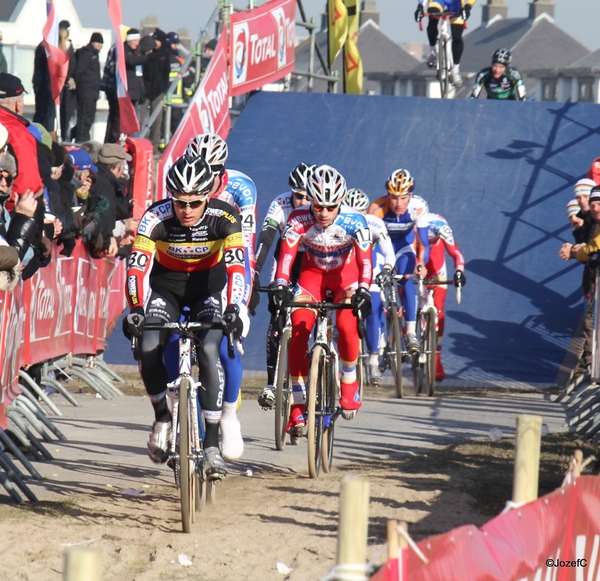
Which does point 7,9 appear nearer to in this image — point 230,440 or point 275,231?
point 275,231

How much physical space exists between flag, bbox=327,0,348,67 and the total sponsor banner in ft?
75.2

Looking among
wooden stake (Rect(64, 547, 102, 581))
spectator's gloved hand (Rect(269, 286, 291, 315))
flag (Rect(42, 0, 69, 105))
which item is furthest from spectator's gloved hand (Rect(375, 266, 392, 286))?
wooden stake (Rect(64, 547, 102, 581))

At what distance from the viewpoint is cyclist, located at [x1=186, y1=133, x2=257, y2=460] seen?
716cm

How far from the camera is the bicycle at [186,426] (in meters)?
6.21

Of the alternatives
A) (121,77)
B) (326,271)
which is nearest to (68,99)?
(121,77)

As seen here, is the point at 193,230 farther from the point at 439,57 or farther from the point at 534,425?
the point at 439,57

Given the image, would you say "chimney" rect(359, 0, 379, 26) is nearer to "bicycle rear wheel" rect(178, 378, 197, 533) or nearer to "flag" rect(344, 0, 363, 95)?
"flag" rect(344, 0, 363, 95)

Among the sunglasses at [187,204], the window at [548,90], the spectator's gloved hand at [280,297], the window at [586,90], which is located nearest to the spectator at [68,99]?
the spectator's gloved hand at [280,297]

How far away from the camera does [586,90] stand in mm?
54656

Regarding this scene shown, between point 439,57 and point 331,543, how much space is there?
57.9 ft

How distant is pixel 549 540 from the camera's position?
382cm

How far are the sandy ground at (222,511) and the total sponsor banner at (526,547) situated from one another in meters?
0.84

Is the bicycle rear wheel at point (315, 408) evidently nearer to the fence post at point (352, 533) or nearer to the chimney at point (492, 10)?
the fence post at point (352, 533)

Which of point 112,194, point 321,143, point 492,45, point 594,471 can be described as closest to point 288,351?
point 594,471
